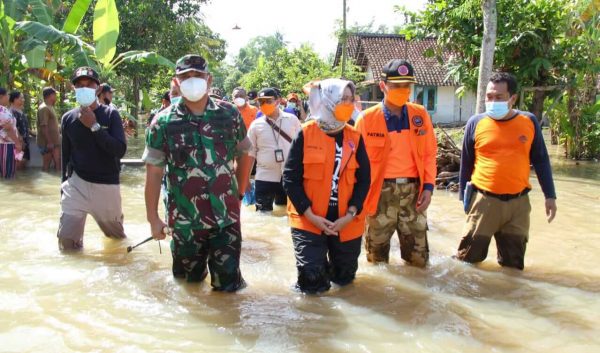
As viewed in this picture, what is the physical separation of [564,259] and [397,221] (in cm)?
209

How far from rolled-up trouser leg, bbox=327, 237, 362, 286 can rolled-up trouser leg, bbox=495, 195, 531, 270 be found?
1478 mm

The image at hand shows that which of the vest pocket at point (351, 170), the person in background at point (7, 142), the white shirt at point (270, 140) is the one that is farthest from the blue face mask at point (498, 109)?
the person in background at point (7, 142)

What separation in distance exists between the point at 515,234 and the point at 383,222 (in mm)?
1192

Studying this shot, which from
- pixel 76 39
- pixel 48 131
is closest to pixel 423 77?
pixel 76 39

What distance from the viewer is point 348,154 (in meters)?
4.05

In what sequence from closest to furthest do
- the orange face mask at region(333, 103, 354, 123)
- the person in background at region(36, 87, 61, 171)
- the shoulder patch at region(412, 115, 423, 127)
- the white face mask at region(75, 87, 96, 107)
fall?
the orange face mask at region(333, 103, 354, 123), the shoulder patch at region(412, 115, 423, 127), the white face mask at region(75, 87, 96, 107), the person in background at region(36, 87, 61, 171)

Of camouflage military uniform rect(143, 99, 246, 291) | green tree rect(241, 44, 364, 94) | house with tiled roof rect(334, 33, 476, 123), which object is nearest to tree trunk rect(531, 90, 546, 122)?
camouflage military uniform rect(143, 99, 246, 291)

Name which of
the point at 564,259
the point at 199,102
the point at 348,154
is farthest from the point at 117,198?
the point at 564,259

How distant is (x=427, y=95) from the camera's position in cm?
2883

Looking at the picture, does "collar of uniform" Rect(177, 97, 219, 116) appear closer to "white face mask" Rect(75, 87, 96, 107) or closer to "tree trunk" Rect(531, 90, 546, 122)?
"white face mask" Rect(75, 87, 96, 107)

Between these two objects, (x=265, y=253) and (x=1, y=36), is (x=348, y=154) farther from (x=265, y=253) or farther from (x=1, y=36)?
(x=1, y=36)

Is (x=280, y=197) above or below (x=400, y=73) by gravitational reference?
below

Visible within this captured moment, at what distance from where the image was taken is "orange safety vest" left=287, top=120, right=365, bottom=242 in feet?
13.1

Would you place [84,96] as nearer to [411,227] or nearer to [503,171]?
[411,227]
